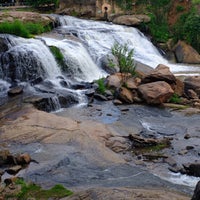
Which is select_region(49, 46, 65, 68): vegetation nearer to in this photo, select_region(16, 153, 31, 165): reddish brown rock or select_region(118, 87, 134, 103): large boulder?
select_region(118, 87, 134, 103): large boulder

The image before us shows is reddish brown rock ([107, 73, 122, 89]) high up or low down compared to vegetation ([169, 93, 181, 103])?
up

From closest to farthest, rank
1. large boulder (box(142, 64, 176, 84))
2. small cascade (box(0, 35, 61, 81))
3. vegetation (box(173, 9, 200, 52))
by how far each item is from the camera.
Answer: large boulder (box(142, 64, 176, 84)) → small cascade (box(0, 35, 61, 81)) → vegetation (box(173, 9, 200, 52))

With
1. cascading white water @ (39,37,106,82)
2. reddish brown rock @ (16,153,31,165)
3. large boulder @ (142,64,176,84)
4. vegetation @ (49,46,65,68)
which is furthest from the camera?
cascading white water @ (39,37,106,82)

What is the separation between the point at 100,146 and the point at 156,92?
213 inches

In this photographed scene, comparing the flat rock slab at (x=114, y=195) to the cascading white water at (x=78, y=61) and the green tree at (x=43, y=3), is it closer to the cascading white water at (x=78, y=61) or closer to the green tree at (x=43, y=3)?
the cascading white water at (x=78, y=61)

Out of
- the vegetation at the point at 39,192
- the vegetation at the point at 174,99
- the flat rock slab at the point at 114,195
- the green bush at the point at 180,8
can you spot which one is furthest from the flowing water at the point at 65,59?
the flat rock slab at the point at 114,195

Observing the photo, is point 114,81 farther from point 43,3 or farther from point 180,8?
point 43,3

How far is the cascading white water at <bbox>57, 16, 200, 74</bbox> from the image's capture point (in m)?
22.6

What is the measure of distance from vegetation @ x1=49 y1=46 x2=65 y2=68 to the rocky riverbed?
413 centimetres

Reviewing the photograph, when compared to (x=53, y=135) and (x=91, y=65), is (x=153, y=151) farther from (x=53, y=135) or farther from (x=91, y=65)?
(x=91, y=65)

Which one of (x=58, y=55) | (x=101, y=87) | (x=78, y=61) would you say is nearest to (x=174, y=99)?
(x=101, y=87)

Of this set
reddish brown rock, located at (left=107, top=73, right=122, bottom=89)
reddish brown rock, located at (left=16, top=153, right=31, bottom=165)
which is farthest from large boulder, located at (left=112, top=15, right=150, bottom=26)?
reddish brown rock, located at (left=16, top=153, right=31, bottom=165)

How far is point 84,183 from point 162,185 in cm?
161

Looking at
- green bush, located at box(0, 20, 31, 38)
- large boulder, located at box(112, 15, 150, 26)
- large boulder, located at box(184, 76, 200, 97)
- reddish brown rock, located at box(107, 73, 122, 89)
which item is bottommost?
large boulder, located at box(184, 76, 200, 97)
